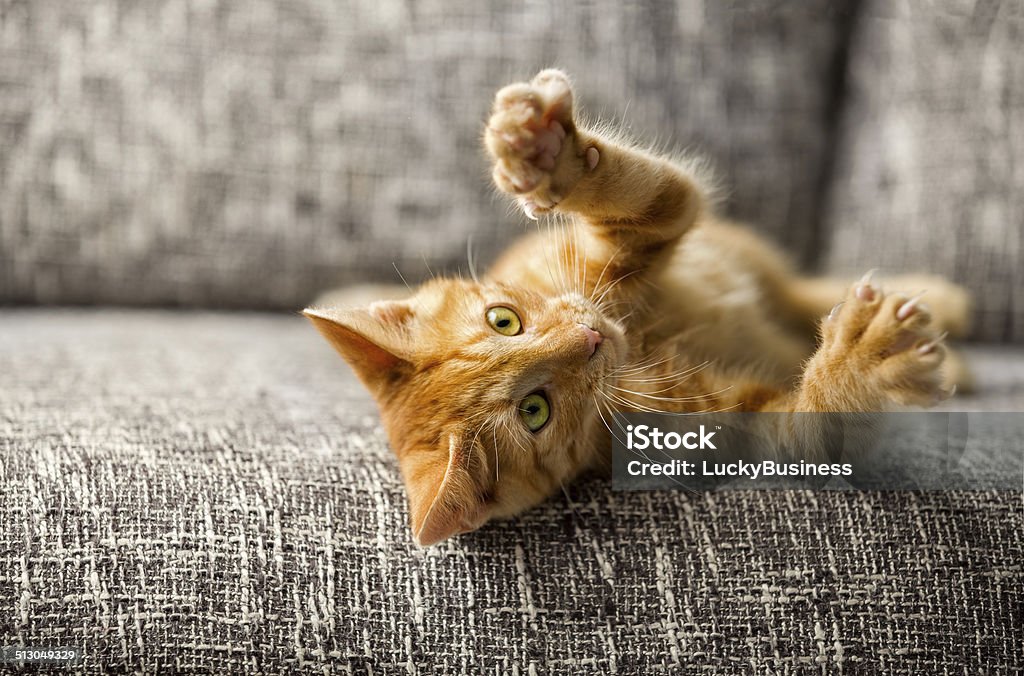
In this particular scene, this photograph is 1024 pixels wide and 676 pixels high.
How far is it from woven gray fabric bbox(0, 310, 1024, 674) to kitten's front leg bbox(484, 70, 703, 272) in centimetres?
38

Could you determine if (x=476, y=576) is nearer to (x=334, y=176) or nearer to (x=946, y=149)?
(x=334, y=176)

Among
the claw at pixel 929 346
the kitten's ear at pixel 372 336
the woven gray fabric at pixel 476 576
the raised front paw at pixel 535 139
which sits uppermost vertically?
the raised front paw at pixel 535 139

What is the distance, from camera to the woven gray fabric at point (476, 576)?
92 centimetres

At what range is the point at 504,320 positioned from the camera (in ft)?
3.62

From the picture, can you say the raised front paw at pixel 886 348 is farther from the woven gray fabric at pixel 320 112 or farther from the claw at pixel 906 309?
the woven gray fabric at pixel 320 112

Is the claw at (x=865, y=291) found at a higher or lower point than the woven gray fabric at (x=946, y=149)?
lower

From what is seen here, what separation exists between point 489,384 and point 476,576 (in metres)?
0.25

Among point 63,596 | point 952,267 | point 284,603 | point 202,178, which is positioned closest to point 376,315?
point 284,603

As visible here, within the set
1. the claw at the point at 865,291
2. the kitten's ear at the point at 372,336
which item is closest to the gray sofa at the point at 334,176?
the kitten's ear at the point at 372,336

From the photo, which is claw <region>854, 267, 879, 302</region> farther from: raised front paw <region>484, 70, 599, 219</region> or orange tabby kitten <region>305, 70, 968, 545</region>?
raised front paw <region>484, 70, 599, 219</region>

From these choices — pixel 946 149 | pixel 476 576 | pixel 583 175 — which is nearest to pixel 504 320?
pixel 583 175

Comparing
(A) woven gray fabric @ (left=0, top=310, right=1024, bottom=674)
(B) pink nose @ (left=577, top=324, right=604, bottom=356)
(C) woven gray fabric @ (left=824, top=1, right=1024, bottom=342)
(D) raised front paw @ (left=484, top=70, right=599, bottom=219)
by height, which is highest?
(C) woven gray fabric @ (left=824, top=1, right=1024, bottom=342)

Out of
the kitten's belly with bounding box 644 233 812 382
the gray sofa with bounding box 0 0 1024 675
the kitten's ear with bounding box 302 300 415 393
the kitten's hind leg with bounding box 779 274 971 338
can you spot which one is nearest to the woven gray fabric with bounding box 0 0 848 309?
the gray sofa with bounding box 0 0 1024 675

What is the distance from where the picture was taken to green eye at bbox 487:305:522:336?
3.58ft
